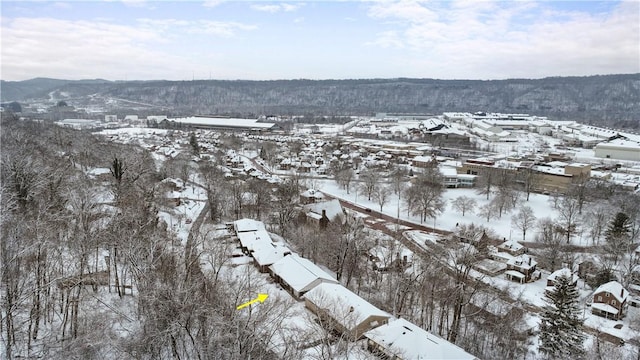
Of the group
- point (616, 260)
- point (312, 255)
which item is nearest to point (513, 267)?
point (616, 260)

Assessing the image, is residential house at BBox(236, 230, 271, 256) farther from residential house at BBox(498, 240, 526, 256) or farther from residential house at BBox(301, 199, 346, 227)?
residential house at BBox(498, 240, 526, 256)

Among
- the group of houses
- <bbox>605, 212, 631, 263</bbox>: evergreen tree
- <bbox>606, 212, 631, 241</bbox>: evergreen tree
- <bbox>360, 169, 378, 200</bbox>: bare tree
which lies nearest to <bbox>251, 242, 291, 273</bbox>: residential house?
the group of houses

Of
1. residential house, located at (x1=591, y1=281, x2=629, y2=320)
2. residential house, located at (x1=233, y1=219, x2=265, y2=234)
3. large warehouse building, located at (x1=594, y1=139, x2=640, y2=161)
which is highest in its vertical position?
large warehouse building, located at (x1=594, y1=139, x2=640, y2=161)

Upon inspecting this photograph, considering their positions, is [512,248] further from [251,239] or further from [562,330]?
[251,239]

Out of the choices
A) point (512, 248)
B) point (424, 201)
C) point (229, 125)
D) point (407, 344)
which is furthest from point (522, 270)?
point (229, 125)

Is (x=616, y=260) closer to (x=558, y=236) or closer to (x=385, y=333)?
(x=558, y=236)

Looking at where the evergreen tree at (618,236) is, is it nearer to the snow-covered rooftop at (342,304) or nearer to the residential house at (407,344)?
the residential house at (407,344)
